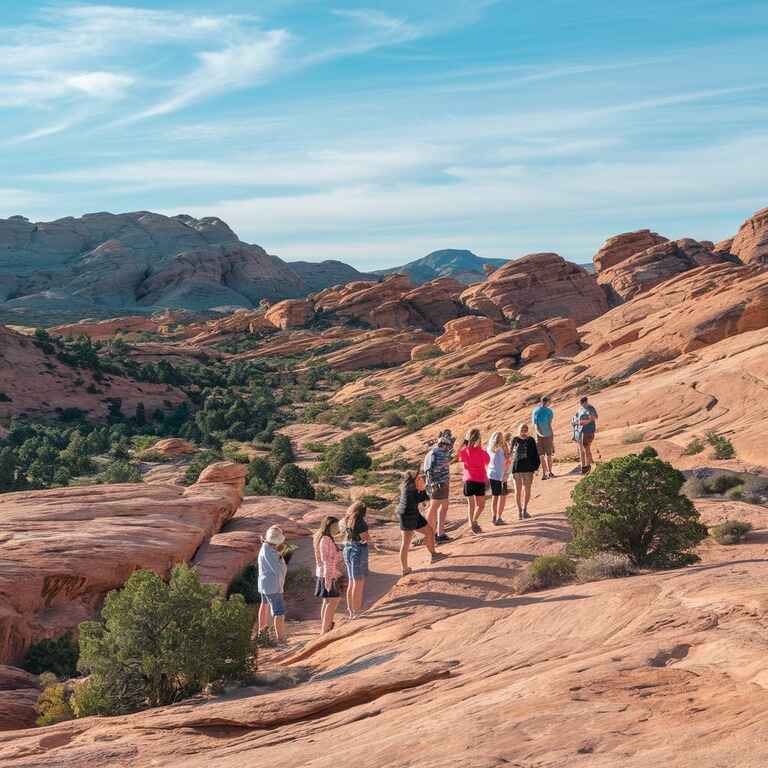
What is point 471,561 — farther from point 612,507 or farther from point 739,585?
point 739,585

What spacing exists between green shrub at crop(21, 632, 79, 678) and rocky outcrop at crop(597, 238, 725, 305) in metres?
62.6

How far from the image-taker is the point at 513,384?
125 feet

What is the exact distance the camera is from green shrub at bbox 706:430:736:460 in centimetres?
2048

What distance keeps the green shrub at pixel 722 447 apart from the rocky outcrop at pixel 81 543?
1099 cm

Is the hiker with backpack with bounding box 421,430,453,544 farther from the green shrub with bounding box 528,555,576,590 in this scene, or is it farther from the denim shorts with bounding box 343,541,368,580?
the green shrub with bounding box 528,555,576,590

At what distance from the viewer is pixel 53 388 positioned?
163 ft

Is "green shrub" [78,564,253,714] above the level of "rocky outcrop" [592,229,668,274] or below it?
below

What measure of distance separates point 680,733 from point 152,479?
28.8m

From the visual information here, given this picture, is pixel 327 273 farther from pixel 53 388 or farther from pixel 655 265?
pixel 53 388

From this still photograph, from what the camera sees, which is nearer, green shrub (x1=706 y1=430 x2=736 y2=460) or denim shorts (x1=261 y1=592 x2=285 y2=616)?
denim shorts (x1=261 y1=592 x2=285 y2=616)

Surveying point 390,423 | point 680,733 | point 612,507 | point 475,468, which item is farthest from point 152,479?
point 680,733

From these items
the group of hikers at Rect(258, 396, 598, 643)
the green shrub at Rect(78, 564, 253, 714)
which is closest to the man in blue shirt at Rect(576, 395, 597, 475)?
Result: the group of hikers at Rect(258, 396, 598, 643)

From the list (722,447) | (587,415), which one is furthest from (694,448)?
(587,415)

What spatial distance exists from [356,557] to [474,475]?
9.81ft
